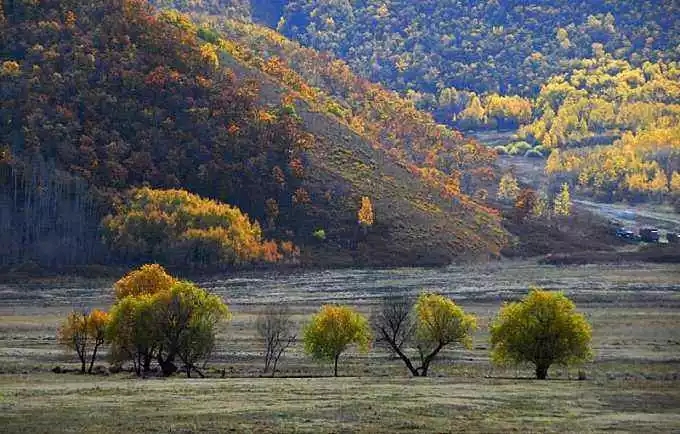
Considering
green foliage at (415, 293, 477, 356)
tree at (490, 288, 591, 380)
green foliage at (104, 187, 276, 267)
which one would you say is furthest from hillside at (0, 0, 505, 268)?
tree at (490, 288, 591, 380)

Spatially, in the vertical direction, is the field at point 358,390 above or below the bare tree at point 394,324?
below

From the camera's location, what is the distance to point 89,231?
17000 centimetres

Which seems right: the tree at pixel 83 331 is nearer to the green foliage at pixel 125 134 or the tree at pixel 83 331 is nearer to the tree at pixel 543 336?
the tree at pixel 543 336

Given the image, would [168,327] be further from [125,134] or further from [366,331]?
[125,134]

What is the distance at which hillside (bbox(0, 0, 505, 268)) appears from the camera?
173 meters

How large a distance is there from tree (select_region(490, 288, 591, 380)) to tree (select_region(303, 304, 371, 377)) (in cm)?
986

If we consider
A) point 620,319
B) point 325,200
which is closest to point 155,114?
point 325,200

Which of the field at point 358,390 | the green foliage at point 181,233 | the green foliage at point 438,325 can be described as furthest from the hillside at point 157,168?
the green foliage at point 438,325

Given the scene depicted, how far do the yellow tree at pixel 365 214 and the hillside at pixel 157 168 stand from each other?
982mm

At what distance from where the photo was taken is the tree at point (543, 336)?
255 feet

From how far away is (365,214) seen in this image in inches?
7205

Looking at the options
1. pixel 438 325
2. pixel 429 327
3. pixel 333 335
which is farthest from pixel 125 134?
pixel 438 325

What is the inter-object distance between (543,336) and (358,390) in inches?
682

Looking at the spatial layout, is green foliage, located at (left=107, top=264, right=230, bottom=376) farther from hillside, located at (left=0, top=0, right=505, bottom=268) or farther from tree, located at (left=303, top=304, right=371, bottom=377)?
hillside, located at (left=0, top=0, right=505, bottom=268)
